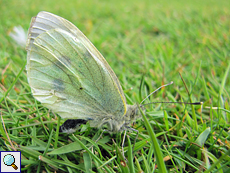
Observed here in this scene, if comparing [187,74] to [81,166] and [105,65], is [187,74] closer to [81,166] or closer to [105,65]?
[105,65]

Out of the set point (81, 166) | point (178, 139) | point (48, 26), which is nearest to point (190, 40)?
point (178, 139)

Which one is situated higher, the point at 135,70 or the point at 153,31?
the point at 153,31

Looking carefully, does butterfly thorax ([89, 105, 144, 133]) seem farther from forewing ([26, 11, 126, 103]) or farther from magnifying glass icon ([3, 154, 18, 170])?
forewing ([26, 11, 126, 103])

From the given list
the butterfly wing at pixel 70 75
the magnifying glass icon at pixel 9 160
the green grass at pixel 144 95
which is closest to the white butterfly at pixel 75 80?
the butterfly wing at pixel 70 75

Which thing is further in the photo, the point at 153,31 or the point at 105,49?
the point at 153,31

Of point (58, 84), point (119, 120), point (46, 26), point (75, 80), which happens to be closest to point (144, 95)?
point (119, 120)

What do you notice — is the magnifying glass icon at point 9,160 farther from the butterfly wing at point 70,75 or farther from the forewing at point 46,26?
the forewing at point 46,26

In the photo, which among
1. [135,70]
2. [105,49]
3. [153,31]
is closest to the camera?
[135,70]
